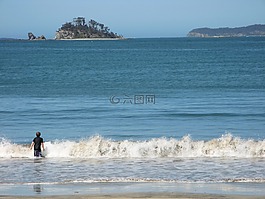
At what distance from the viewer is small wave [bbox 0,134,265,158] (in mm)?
20734

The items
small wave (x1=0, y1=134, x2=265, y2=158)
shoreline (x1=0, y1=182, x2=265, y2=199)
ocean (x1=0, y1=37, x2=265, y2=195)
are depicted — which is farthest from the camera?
small wave (x1=0, y1=134, x2=265, y2=158)

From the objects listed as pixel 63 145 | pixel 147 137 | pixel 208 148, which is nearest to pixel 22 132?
pixel 63 145

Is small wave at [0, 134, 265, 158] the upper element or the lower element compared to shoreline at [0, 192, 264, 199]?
lower

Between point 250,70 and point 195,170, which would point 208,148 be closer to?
point 195,170

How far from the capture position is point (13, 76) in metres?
58.9

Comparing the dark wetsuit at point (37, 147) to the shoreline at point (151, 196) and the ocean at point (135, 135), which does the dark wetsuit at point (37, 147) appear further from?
the shoreline at point (151, 196)

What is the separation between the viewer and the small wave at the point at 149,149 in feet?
68.0

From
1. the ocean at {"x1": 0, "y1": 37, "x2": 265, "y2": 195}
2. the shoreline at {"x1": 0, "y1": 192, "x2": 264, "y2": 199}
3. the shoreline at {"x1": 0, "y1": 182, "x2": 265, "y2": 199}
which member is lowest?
the ocean at {"x1": 0, "y1": 37, "x2": 265, "y2": 195}

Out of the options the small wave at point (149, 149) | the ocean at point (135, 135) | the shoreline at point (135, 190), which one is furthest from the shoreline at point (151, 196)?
the small wave at point (149, 149)

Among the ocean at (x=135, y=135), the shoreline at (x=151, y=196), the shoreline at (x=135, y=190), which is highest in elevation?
the shoreline at (x=151, y=196)

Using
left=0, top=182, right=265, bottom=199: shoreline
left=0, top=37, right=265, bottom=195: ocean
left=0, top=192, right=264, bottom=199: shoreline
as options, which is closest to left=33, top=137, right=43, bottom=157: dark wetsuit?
left=0, top=37, right=265, bottom=195: ocean

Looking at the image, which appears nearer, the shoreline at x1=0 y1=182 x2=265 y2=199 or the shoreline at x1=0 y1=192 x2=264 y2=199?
the shoreline at x1=0 y1=192 x2=264 y2=199

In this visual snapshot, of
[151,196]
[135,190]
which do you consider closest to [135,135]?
[135,190]

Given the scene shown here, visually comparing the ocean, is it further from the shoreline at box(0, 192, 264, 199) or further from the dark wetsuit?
the shoreline at box(0, 192, 264, 199)
